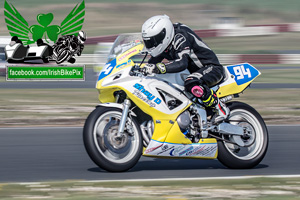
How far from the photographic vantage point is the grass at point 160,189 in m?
5.80

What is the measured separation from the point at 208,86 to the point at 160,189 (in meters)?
1.59

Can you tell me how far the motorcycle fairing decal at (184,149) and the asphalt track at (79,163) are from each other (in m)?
0.20

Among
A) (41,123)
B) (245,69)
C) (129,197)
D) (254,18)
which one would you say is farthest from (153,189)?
(254,18)

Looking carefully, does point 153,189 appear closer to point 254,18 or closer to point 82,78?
point 82,78

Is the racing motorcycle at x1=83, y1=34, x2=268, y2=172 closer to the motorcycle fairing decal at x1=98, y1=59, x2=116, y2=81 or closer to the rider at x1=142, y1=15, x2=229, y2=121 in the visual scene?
the motorcycle fairing decal at x1=98, y1=59, x2=116, y2=81

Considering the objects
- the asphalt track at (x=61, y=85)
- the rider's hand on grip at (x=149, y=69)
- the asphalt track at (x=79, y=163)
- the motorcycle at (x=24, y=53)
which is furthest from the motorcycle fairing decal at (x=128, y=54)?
the motorcycle at (x=24, y=53)

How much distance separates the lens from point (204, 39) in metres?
28.9

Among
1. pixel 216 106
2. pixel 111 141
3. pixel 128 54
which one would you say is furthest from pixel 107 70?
pixel 216 106

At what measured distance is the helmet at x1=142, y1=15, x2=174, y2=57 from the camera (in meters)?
6.78

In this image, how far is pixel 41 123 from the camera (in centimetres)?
1132

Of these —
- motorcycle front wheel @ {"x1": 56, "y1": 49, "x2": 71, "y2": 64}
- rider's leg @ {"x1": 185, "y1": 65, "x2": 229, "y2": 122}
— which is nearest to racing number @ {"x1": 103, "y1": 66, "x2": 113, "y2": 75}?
rider's leg @ {"x1": 185, "y1": 65, "x2": 229, "y2": 122}

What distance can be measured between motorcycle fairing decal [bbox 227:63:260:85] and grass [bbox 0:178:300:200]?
129 centimetres

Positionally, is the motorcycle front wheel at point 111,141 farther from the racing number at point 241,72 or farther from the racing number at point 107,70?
the racing number at point 241,72

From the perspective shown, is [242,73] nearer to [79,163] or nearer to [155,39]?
[155,39]
